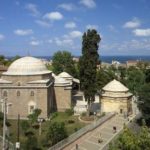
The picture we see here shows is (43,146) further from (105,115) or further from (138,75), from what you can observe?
(138,75)

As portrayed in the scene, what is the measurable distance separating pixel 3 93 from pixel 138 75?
4396 centimetres

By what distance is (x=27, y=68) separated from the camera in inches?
1922

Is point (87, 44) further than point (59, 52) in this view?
No

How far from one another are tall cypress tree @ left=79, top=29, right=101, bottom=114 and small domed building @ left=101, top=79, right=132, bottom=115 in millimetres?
6174

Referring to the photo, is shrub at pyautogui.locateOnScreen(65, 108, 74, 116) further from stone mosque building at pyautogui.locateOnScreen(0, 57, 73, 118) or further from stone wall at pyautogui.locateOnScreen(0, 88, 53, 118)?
stone wall at pyautogui.locateOnScreen(0, 88, 53, 118)

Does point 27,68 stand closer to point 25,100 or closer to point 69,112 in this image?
point 25,100

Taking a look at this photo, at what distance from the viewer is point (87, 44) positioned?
47.5m

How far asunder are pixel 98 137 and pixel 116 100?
16.3m

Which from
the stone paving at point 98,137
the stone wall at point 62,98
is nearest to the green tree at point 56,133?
the stone paving at point 98,137

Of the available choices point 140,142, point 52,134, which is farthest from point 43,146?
point 140,142

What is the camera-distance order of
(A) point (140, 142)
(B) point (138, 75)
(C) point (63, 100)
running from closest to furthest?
1. (A) point (140, 142)
2. (C) point (63, 100)
3. (B) point (138, 75)

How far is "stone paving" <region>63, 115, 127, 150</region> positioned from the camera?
110 ft

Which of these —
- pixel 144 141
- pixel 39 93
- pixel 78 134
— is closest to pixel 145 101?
pixel 78 134

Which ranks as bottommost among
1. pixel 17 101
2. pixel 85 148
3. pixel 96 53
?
pixel 85 148
